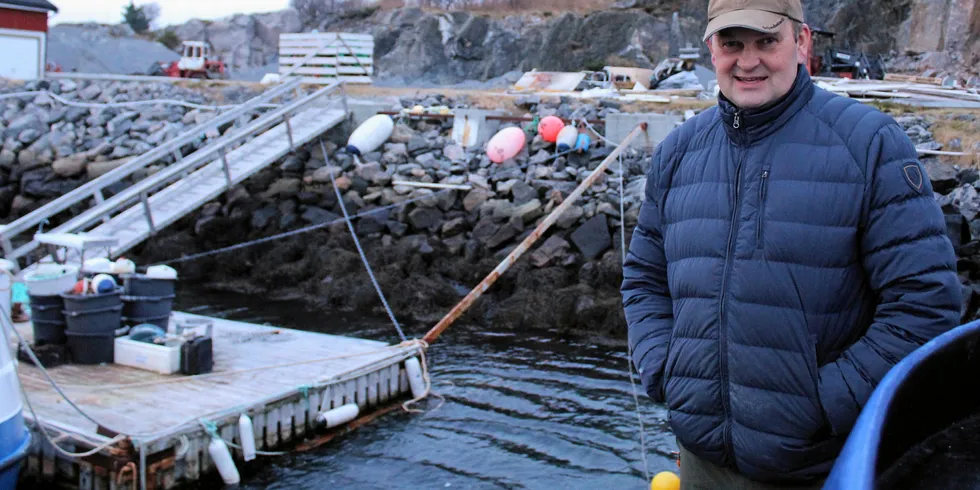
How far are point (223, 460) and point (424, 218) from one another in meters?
7.53

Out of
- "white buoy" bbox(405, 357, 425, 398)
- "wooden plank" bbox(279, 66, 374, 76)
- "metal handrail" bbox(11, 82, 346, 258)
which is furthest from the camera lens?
"wooden plank" bbox(279, 66, 374, 76)

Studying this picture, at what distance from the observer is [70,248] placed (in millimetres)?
9250

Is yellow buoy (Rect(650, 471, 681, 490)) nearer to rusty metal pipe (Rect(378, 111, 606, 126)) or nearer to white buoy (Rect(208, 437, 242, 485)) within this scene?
white buoy (Rect(208, 437, 242, 485))

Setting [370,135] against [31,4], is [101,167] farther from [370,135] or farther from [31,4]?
[31,4]

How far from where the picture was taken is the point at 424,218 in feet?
45.9

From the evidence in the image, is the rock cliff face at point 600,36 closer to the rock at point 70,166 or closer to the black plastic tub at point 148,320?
the rock at point 70,166

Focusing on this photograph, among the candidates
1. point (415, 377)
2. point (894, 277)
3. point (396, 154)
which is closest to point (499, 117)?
point (396, 154)

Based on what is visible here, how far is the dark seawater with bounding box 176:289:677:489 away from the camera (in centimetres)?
723

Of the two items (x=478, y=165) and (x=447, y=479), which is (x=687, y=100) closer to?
(x=478, y=165)

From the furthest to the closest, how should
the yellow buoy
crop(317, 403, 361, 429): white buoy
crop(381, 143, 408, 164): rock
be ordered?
crop(381, 143, 408, 164): rock < crop(317, 403, 361, 429): white buoy < the yellow buoy

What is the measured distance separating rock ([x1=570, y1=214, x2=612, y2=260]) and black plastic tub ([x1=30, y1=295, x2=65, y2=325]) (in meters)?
6.75

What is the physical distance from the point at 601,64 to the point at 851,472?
3184 cm

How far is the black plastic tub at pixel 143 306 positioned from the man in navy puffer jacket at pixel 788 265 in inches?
266

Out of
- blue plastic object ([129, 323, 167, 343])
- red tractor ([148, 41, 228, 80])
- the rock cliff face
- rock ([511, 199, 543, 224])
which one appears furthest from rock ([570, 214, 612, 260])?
the rock cliff face
